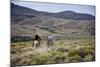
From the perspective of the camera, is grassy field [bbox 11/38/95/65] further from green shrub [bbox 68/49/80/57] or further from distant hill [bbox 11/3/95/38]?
distant hill [bbox 11/3/95/38]

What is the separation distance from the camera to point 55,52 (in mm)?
2494

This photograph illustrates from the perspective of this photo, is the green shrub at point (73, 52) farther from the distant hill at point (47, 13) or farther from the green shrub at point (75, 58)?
the distant hill at point (47, 13)

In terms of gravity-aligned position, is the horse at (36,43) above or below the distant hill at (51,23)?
below

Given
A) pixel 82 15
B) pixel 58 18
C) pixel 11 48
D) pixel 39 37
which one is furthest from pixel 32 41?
pixel 82 15

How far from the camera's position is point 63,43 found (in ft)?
8.34

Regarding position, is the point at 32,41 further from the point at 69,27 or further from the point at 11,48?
the point at 69,27

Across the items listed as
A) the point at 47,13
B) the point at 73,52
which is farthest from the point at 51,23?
the point at 73,52

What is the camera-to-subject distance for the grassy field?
7.64ft

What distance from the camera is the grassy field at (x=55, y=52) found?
7.64ft

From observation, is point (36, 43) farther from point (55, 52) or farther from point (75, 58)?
point (75, 58)

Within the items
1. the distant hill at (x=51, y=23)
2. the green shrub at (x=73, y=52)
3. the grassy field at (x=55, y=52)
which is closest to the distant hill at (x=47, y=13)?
the distant hill at (x=51, y=23)

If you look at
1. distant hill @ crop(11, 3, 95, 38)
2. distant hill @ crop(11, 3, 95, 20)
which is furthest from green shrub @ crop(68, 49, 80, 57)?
distant hill @ crop(11, 3, 95, 20)
